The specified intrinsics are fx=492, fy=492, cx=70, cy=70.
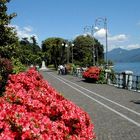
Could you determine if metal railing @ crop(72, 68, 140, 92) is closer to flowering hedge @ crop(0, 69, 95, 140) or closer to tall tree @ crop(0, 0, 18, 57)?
tall tree @ crop(0, 0, 18, 57)

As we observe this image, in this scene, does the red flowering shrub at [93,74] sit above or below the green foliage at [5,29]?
below

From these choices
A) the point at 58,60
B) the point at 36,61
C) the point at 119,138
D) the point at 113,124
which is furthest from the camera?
the point at 36,61

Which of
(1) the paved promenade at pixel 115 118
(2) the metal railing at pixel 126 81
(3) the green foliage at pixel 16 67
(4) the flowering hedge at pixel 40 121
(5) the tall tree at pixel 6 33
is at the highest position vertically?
(5) the tall tree at pixel 6 33

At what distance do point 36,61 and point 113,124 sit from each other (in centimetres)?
12432

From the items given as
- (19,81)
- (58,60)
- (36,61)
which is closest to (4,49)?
(19,81)

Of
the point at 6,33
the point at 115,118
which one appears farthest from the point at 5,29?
the point at 115,118

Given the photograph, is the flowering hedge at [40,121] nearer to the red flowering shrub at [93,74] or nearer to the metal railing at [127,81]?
the metal railing at [127,81]

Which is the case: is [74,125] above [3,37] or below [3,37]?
below

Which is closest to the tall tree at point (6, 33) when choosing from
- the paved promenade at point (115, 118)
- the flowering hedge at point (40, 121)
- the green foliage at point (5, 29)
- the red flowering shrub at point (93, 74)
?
the green foliage at point (5, 29)

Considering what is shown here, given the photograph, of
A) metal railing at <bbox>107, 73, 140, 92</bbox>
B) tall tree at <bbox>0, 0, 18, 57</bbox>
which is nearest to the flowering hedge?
metal railing at <bbox>107, 73, 140, 92</bbox>

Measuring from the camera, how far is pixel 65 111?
812cm

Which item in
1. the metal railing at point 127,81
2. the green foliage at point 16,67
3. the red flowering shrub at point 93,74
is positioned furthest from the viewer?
the red flowering shrub at point 93,74

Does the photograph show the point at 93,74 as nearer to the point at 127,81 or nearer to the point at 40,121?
the point at 127,81

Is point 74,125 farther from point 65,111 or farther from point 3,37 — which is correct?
point 3,37
